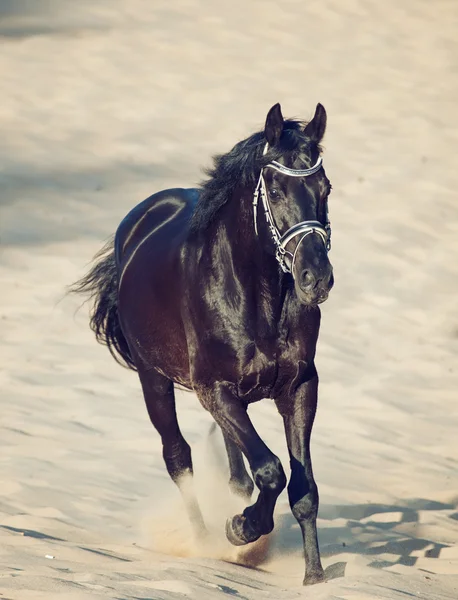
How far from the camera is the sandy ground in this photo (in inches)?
238

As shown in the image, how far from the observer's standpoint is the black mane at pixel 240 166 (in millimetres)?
5242

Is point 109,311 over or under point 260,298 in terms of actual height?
under

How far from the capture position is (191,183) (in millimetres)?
12562

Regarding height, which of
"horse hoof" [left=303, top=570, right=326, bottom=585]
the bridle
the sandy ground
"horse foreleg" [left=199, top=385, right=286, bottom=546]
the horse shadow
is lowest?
the sandy ground

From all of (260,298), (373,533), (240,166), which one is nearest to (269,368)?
(260,298)

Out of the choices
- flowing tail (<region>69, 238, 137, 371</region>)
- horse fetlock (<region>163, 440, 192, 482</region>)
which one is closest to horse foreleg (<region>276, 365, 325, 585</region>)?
horse fetlock (<region>163, 440, 192, 482</region>)

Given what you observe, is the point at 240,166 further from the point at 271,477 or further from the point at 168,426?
the point at 168,426

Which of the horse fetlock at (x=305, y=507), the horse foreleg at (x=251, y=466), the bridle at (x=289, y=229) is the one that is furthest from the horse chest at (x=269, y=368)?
the horse fetlock at (x=305, y=507)

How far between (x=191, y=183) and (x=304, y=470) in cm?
740

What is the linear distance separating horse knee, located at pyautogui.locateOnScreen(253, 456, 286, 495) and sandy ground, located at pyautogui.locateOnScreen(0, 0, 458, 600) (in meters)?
0.41

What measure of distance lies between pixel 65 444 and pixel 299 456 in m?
2.64

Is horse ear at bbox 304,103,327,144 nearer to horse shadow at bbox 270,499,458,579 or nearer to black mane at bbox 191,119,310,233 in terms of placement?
black mane at bbox 191,119,310,233

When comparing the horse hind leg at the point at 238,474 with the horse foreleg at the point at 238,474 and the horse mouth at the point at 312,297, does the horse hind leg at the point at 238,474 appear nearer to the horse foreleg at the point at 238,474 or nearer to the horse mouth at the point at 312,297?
the horse foreleg at the point at 238,474

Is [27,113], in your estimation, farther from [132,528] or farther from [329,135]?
[132,528]
